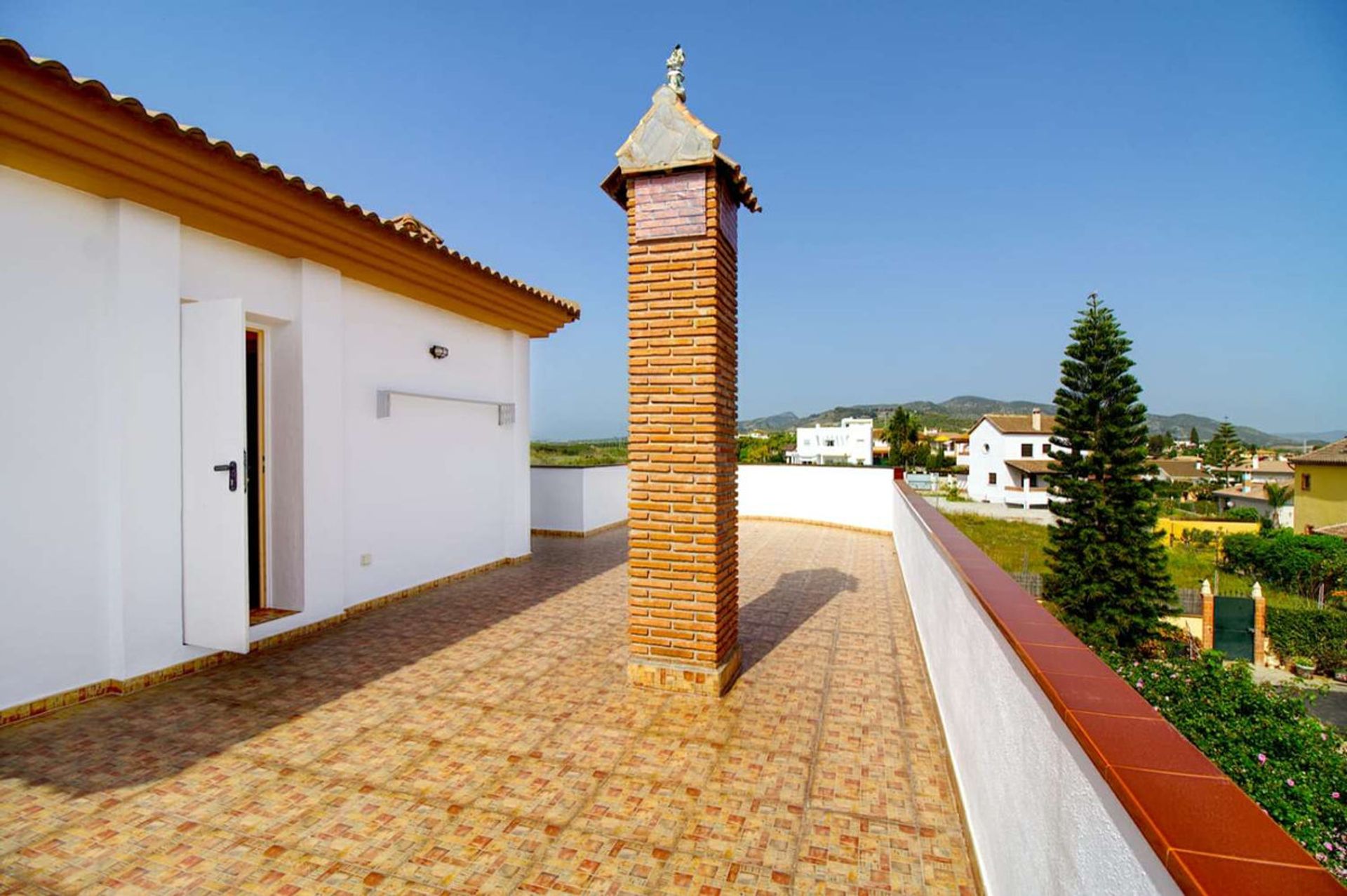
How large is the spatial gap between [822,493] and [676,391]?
9.05m

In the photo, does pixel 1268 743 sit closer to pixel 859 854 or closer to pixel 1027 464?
pixel 859 854

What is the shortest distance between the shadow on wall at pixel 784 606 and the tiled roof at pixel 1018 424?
55878 mm

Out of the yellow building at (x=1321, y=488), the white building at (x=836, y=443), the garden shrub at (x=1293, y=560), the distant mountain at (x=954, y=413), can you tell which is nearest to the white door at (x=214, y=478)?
the garden shrub at (x=1293, y=560)

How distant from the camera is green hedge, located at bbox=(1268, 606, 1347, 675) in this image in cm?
2069

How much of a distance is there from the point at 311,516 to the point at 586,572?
129 inches

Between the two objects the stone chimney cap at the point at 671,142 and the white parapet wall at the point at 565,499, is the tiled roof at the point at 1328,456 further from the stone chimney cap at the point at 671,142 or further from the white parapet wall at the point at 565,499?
the stone chimney cap at the point at 671,142

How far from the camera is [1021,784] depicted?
1682 millimetres

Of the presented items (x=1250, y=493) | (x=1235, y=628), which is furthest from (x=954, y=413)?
(x=1235, y=628)

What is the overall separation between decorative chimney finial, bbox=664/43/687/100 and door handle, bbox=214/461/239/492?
3.81 m

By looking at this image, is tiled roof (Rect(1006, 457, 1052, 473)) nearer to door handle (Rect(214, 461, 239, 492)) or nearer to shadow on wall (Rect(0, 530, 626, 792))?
shadow on wall (Rect(0, 530, 626, 792))

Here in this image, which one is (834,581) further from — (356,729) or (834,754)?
(356,729)

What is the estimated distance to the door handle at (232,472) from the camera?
13.1 ft

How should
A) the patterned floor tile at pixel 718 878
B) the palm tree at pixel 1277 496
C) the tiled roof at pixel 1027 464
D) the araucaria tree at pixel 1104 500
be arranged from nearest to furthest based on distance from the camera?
the patterned floor tile at pixel 718 878, the araucaria tree at pixel 1104 500, the palm tree at pixel 1277 496, the tiled roof at pixel 1027 464

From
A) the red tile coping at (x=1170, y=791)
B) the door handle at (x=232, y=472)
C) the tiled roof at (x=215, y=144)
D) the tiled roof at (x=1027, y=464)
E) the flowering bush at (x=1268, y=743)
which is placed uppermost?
the tiled roof at (x=215, y=144)
